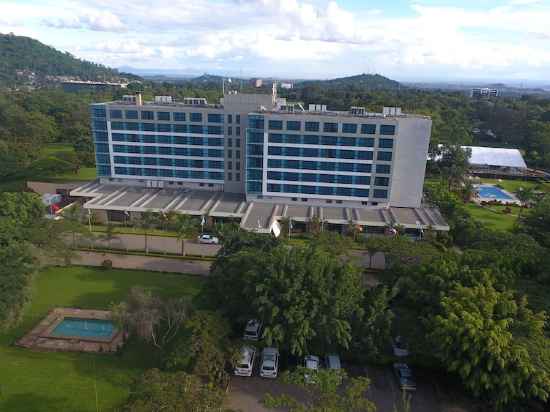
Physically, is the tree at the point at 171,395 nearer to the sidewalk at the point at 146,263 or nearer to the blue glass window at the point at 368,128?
the sidewalk at the point at 146,263

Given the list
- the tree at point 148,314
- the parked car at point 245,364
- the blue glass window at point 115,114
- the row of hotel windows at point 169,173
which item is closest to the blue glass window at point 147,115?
the blue glass window at point 115,114

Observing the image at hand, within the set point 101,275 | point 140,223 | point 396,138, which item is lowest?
point 101,275

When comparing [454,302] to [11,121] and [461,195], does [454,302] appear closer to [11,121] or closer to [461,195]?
[461,195]

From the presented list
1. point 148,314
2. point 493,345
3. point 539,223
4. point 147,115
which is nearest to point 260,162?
point 147,115

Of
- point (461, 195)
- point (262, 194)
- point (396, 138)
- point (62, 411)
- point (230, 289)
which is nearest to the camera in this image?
point (62, 411)

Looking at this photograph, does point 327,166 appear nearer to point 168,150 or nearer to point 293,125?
point 293,125

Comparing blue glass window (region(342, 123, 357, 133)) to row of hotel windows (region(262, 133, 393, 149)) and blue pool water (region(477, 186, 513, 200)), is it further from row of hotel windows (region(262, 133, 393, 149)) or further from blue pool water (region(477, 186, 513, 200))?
blue pool water (region(477, 186, 513, 200))

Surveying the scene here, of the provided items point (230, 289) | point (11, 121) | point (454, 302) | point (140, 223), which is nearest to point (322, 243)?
point (230, 289)
